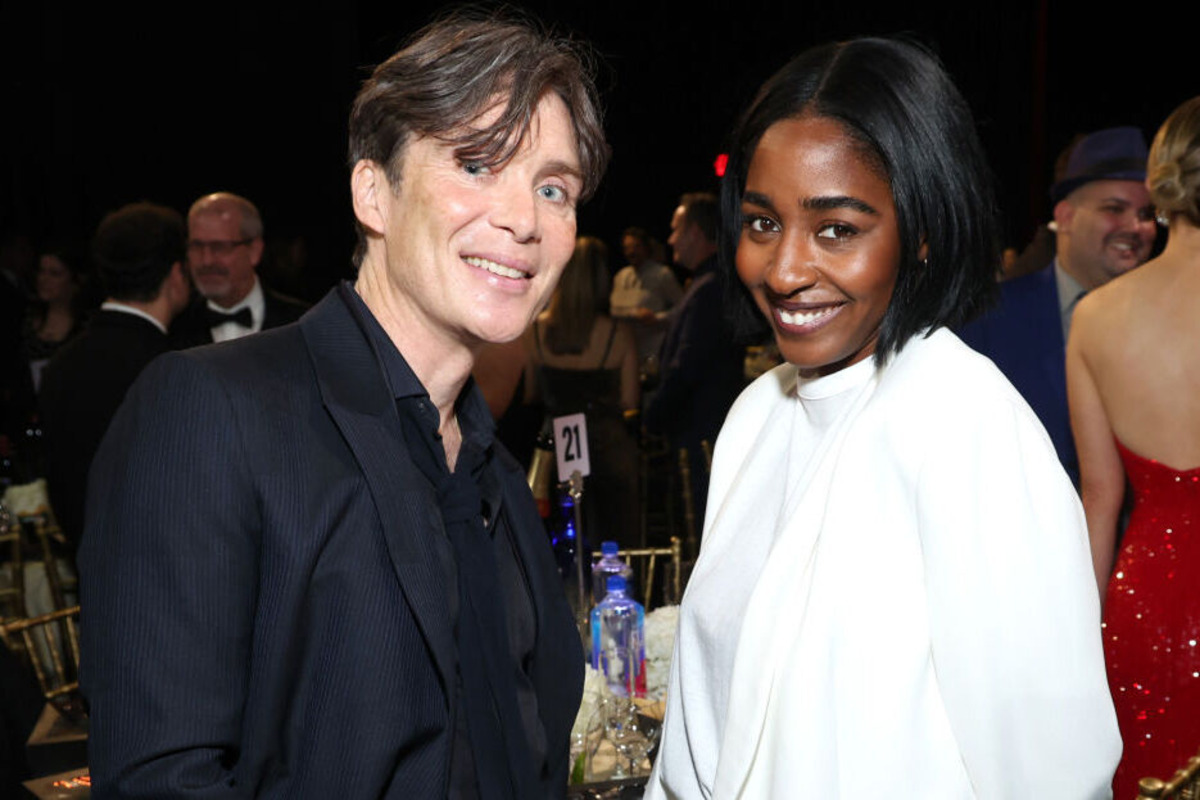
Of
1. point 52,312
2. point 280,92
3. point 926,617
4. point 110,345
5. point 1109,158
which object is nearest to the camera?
point 926,617

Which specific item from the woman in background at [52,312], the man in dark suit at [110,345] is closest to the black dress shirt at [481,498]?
the man in dark suit at [110,345]

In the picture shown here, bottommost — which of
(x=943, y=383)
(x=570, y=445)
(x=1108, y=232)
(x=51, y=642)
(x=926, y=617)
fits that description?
(x=51, y=642)

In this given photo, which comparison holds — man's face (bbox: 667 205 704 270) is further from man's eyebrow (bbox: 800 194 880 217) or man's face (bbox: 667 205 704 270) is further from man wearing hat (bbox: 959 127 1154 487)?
man's eyebrow (bbox: 800 194 880 217)

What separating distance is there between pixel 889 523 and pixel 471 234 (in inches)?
22.3

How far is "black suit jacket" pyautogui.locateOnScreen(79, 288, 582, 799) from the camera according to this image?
1.04m

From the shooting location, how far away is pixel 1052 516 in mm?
1165

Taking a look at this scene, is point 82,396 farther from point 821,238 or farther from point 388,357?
point 821,238

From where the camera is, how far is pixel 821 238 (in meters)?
1.35

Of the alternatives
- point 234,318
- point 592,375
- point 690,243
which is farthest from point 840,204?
point 690,243

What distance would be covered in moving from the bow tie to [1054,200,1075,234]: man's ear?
2.95 meters

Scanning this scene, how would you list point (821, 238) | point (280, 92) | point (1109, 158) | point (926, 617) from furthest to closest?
point (280, 92), point (1109, 158), point (821, 238), point (926, 617)

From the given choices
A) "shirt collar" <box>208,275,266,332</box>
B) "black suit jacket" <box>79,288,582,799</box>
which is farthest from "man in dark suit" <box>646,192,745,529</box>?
"black suit jacket" <box>79,288,582,799</box>

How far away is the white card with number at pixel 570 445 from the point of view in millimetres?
2668

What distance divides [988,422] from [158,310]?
10.9 ft
